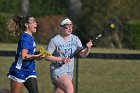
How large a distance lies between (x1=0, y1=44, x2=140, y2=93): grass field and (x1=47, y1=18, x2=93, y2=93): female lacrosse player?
10.9ft

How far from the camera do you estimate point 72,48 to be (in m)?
10.1

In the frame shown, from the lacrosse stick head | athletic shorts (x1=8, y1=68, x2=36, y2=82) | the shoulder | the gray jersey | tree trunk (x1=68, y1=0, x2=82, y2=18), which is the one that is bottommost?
athletic shorts (x1=8, y1=68, x2=36, y2=82)

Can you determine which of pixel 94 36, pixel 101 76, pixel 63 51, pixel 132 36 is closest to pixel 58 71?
→ pixel 63 51

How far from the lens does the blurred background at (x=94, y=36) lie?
46.3 feet

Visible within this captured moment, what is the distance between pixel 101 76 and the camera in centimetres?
1488

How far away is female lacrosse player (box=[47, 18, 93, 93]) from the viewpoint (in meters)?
10.0

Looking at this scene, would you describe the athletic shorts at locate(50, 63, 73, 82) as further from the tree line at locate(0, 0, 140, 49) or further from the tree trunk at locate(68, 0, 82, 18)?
the tree trunk at locate(68, 0, 82, 18)

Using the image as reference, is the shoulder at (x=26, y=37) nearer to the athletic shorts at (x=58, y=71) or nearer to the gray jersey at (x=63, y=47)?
the gray jersey at (x=63, y=47)

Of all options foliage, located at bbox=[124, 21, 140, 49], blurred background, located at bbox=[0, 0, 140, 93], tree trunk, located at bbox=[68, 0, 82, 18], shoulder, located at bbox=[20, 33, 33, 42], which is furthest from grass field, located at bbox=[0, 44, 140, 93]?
tree trunk, located at bbox=[68, 0, 82, 18]

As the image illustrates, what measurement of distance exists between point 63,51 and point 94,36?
17.6m

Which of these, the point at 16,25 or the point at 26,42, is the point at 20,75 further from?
the point at 16,25

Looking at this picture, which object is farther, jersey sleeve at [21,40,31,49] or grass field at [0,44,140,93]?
grass field at [0,44,140,93]

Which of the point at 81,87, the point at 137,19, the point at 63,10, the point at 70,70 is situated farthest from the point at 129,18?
the point at 70,70

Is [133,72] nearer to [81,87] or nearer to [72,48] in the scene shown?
[81,87]
